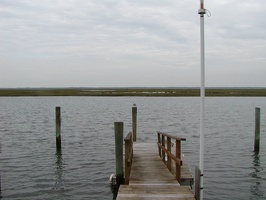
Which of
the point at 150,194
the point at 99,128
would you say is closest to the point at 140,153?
the point at 150,194

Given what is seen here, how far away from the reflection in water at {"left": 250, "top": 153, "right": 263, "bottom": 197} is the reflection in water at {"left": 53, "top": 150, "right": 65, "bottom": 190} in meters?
7.16

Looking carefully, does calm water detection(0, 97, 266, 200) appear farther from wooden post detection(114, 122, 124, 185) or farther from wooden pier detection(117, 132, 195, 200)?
wooden pier detection(117, 132, 195, 200)

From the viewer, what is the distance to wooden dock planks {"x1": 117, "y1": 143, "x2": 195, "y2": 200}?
865 cm

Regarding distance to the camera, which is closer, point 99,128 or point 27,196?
point 27,196

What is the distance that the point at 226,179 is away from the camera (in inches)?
548

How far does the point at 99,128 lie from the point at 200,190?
72.6ft

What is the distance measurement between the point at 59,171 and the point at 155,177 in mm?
6007

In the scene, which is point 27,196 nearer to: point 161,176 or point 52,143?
point 161,176

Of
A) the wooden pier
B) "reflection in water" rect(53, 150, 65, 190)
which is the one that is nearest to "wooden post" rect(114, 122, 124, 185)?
the wooden pier

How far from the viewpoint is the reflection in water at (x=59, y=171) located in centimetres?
1309

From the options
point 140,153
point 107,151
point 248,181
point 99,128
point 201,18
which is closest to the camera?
point 201,18

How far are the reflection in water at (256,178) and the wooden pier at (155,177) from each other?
2.88 metres

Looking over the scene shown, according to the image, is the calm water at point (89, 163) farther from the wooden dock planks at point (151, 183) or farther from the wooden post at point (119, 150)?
the wooden dock planks at point (151, 183)

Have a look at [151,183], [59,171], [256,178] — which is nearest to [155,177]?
[151,183]
